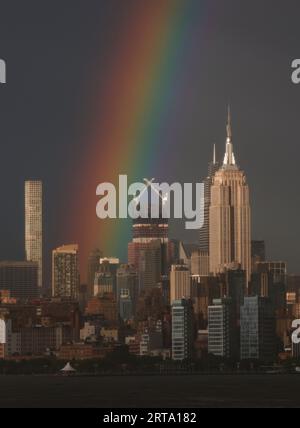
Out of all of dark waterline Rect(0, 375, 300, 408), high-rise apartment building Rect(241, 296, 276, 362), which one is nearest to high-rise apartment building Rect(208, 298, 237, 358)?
high-rise apartment building Rect(241, 296, 276, 362)

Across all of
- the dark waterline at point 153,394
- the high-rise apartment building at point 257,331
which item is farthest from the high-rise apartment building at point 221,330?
the dark waterline at point 153,394

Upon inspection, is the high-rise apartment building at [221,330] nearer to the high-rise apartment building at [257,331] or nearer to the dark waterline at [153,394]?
the high-rise apartment building at [257,331]

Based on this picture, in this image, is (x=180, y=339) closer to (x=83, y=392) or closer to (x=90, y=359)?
(x=90, y=359)

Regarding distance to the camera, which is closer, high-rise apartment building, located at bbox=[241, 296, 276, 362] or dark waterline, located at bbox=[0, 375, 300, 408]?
dark waterline, located at bbox=[0, 375, 300, 408]

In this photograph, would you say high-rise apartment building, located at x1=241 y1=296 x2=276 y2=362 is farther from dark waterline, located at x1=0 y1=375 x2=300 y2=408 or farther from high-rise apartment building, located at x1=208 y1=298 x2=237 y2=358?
dark waterline, located at x1=0 y1=375 x2=300 y2=408

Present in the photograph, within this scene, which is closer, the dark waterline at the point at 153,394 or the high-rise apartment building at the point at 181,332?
the dark waterline at the point at 153,394

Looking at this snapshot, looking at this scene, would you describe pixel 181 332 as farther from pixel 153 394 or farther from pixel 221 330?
pixel 153 394

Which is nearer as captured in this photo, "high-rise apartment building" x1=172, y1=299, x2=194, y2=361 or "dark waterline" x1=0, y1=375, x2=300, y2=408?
"dark waterline" x1=0, y1=375, x2=300, y2=408
